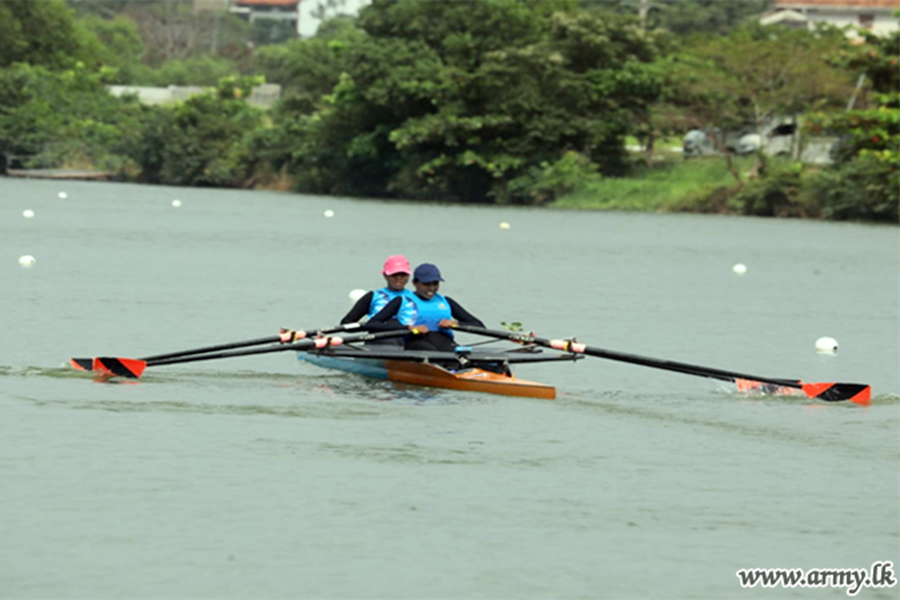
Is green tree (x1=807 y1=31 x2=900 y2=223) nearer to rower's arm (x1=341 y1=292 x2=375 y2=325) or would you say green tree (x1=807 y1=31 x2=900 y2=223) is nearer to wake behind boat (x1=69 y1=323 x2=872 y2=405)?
wake behind boat (x1=69 y1=323 x2=872 y2=405)

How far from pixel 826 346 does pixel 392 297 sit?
6.99 m

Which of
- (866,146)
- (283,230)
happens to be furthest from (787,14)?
(283,230)

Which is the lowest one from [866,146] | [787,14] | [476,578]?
[476,578]

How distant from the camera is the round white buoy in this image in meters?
20.5

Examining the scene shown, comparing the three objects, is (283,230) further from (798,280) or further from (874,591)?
(874,591)

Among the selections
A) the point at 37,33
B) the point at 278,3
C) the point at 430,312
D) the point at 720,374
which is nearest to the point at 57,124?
the point at 37,33

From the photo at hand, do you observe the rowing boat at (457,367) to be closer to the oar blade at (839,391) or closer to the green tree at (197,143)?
the oar blade at (839,391)

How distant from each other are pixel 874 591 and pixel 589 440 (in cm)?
434

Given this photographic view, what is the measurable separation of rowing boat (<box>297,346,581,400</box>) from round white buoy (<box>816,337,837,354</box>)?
6.02 meters

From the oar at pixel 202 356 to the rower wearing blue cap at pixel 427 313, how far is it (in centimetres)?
20

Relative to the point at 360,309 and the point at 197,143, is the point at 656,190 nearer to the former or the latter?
the point at 197,143

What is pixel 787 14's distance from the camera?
348ft

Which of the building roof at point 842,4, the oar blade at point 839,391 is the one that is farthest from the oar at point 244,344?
the building roof at point 842,4

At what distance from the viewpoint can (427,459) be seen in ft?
40.9
